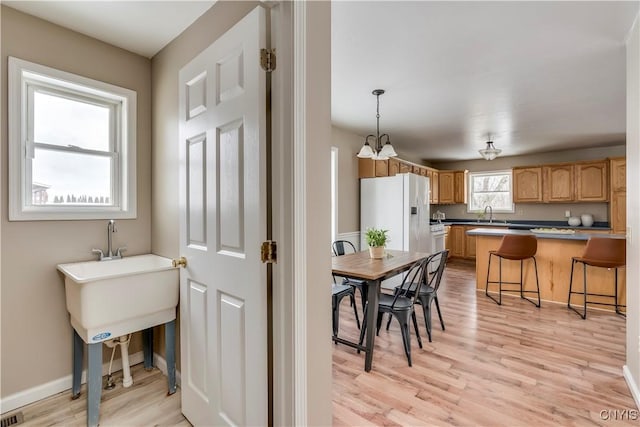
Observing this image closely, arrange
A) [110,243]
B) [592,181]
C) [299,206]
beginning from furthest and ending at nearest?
[592,181] < [110,243] < [299,206]

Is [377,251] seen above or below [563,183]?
below

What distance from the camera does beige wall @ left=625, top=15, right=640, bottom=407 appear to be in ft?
6.15

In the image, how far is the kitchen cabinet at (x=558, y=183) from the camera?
577cm

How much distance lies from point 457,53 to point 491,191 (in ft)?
18.4

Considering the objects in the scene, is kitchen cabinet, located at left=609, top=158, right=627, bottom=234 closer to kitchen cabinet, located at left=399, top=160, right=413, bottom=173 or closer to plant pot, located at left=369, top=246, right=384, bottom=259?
kitchen cabinet, located at left=399, top=160, right=413, bottom=173

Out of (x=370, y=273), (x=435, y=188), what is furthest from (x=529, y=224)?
(x=370, y=273)

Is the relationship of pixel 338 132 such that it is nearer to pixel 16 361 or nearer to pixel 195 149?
pixel 195 149

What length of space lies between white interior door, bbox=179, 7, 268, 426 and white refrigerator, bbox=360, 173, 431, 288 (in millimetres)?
3290

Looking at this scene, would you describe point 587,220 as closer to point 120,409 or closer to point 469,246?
point 469,246

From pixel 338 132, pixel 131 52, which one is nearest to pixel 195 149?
pixel 131 52

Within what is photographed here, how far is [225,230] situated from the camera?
139cm

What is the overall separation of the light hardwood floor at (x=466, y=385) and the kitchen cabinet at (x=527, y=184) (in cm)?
367

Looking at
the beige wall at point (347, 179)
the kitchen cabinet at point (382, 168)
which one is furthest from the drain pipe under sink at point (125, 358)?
the kitchen cabinet at point (382, 168)

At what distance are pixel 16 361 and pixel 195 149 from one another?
5.61 feet
